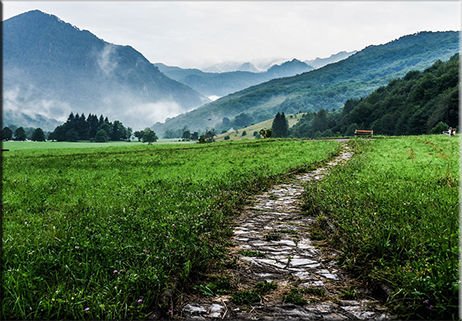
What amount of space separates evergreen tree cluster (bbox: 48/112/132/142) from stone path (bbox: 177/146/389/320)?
139 meters

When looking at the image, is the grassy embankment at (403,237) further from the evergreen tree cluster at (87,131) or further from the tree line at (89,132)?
the evergreen tree cluster at (87,131)

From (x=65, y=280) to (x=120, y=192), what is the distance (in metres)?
7.39

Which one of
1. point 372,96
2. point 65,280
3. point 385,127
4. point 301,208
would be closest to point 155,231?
point 65,280

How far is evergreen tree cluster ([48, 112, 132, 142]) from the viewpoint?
13675cm

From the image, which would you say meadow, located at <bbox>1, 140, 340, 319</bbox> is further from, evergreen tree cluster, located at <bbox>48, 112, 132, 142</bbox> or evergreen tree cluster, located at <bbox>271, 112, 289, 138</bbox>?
evergreen tree cluster, located at <bbox>271, 112, 289, 138</bbox>

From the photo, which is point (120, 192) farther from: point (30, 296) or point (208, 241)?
point (30, 296)

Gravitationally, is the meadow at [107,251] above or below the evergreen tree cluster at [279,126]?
below

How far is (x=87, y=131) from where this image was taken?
473 ft

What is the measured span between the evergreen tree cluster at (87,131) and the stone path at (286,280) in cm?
13930

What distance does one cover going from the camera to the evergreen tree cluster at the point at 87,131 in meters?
137

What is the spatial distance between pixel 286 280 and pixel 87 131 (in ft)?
507

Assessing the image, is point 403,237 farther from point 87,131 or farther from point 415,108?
point 87,131

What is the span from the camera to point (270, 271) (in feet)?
17.9

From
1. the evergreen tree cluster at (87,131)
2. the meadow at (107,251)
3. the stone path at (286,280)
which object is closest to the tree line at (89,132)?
the evergreen tree cluster at (87,131)
